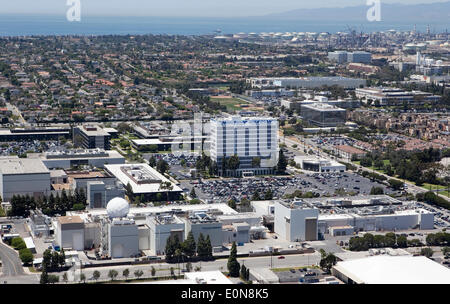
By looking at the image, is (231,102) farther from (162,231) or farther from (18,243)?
(18,243)

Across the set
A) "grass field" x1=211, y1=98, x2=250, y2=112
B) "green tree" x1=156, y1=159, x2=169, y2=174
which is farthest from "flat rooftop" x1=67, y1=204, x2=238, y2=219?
"grass field" x1=211, y1=98, x2=250, y2=112

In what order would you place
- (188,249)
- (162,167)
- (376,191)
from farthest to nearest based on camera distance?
(162,167), (376,191), (188,249)

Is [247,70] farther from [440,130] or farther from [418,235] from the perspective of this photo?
[418,235]

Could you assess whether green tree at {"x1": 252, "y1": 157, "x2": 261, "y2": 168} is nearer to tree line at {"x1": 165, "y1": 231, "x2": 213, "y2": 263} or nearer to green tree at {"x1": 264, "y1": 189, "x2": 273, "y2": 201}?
green tree at {"x1": 264, "y1": 189, "x2": 273, "y2": 201}

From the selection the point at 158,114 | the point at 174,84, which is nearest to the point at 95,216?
the point at 158,114

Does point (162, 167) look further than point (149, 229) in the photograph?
Yes

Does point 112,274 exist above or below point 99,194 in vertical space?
below

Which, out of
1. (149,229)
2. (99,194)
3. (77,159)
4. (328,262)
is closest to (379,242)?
(328,262)
